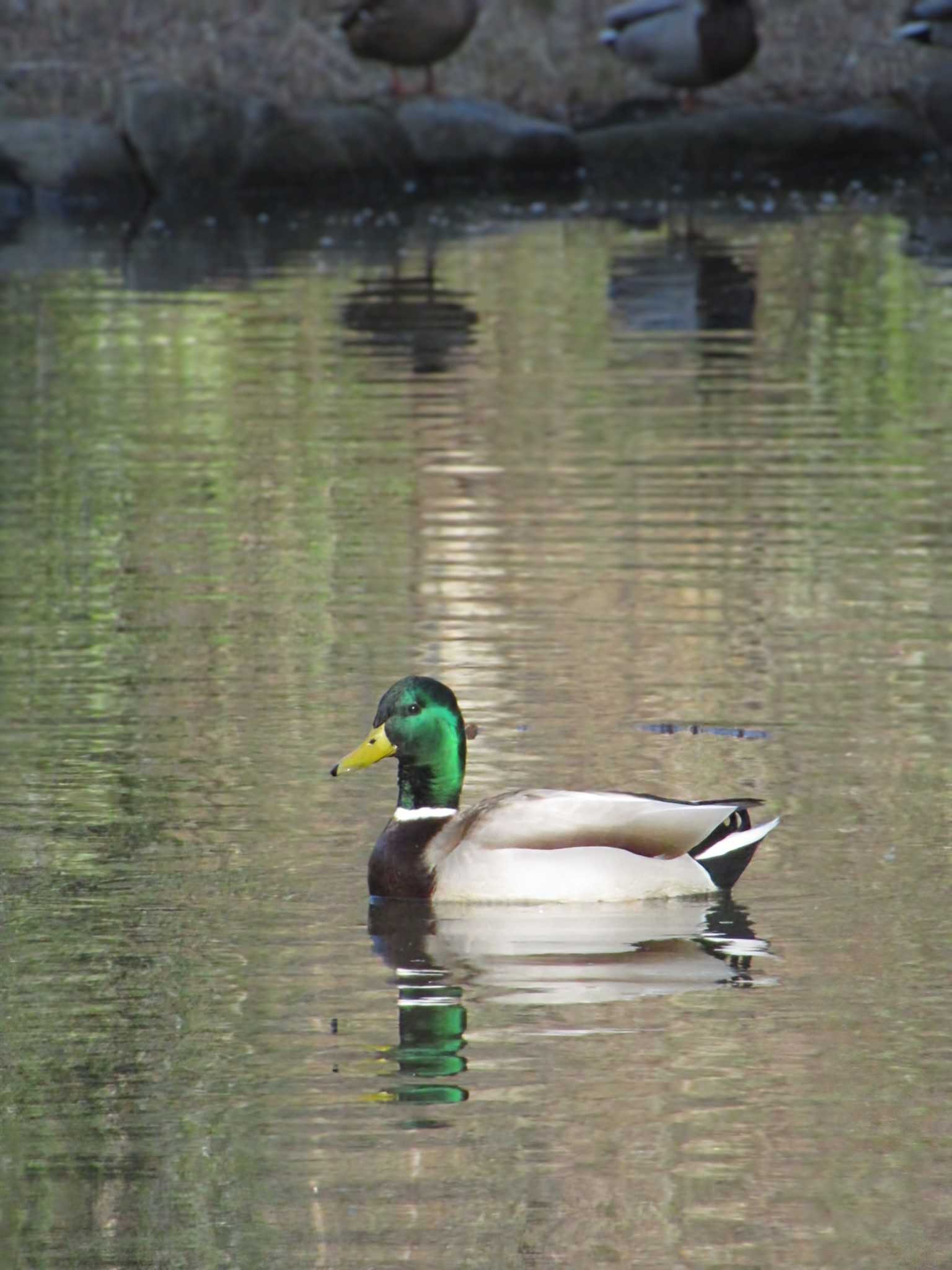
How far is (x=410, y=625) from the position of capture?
10820 mm

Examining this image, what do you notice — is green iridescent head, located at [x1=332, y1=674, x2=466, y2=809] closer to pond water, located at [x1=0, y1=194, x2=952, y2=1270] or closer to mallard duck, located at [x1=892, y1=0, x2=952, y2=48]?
pond water, located at [x1=0, y1=194, x2=952, y2=1270]

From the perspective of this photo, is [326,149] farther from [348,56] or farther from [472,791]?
[472,791]

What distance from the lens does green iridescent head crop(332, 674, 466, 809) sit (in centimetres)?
774

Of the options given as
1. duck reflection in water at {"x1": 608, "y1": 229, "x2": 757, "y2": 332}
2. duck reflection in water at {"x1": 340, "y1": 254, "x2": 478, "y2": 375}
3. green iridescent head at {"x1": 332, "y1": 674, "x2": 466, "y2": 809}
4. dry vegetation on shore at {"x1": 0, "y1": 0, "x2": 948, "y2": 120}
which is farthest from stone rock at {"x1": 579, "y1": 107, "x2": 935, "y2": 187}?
green iridescent head at {"x1": 332, "y1": 674, "x2": 466, "y2": 809}

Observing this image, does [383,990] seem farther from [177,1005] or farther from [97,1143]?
[97,1143]

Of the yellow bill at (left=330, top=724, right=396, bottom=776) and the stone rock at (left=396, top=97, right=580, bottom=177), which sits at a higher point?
the stone rock at (left=396, top=97, right=580, bottom=177)

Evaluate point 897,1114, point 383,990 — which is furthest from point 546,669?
point 897,1114

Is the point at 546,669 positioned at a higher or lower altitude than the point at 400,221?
lower

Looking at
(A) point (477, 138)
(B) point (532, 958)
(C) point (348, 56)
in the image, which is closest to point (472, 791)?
(B) point (532, 958)

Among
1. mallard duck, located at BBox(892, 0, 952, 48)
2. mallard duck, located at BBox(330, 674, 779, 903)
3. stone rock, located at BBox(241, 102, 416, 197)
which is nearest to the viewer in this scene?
mallard duck, located at BBox(330, 674, 779, 903)

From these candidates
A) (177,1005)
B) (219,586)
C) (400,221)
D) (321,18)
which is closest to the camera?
(177,1005)

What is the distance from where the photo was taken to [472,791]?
853 cm

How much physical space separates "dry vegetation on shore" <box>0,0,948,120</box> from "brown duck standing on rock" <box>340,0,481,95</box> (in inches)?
66.1

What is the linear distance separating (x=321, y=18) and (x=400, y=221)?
666 centimetres
